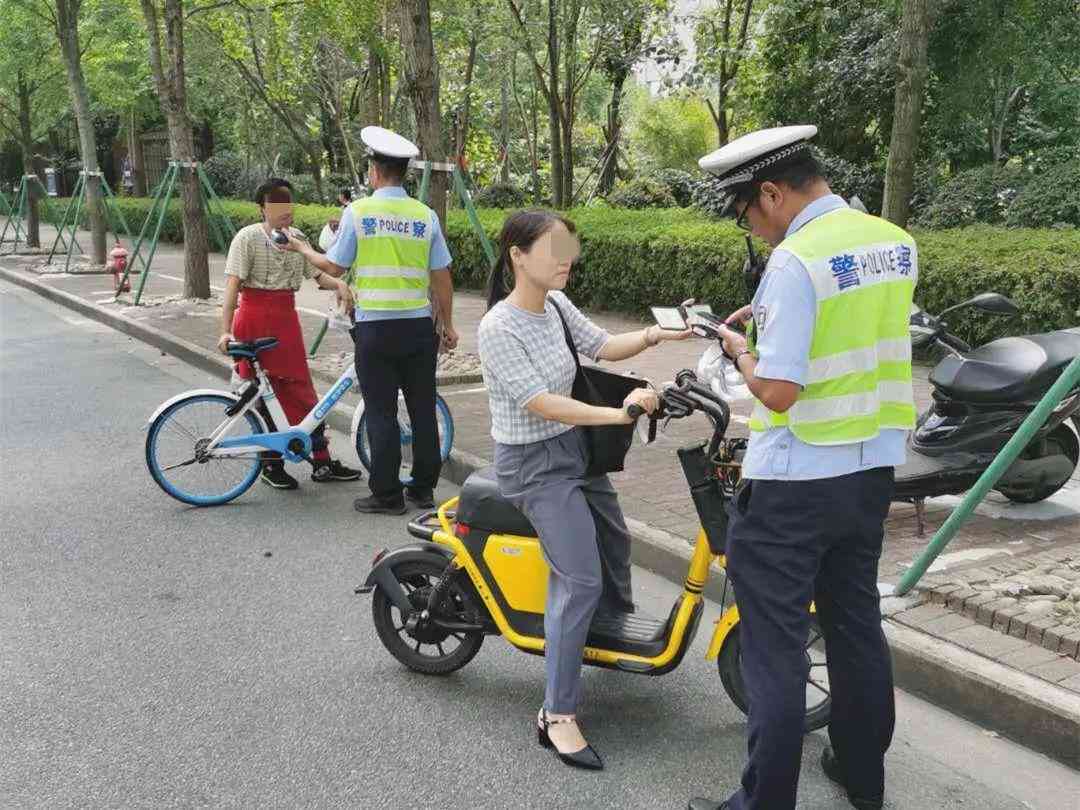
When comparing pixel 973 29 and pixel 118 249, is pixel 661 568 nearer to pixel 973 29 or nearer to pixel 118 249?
pixel 973 29

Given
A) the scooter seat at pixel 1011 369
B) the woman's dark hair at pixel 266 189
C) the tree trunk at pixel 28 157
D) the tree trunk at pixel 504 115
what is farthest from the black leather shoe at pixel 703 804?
the tree trunk at pixel 28 157

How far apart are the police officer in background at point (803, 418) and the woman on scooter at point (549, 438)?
2.11 feet

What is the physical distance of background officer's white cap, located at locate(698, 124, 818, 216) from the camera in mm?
2590

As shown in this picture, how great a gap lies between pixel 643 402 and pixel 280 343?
3.79 m

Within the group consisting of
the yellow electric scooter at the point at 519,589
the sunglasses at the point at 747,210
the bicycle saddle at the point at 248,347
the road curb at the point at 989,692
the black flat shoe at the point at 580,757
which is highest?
the sunglasses at the point at 747,210

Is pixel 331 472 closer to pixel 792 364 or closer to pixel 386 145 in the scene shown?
pixel 386 145

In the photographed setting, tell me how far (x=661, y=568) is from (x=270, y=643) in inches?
70.3

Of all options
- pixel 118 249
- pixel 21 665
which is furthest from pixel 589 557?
pixel 118 249

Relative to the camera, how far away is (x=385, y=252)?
5.67 metres

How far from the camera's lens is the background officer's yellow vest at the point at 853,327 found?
101 inches

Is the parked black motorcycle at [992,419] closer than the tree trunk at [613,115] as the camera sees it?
Yes

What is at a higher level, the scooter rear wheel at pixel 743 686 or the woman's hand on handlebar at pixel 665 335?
the woman's hand on handlebar at pixel 665 335

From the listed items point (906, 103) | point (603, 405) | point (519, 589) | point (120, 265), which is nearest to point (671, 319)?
point (603, 405)

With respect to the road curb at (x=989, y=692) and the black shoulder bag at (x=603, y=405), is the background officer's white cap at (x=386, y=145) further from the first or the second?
the road curb at (x=989, y=692)
